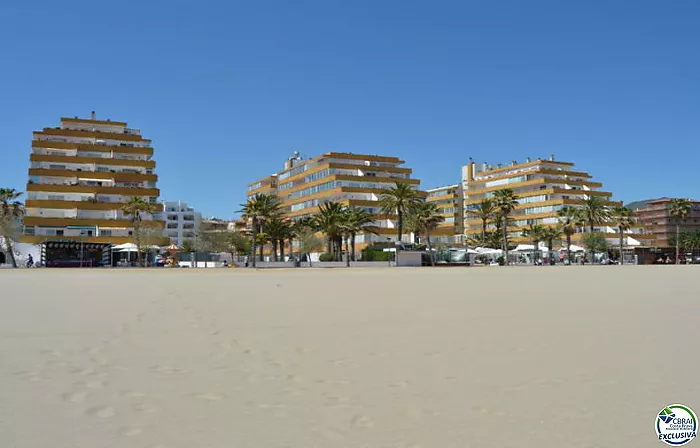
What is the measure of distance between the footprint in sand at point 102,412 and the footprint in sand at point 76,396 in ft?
1.36

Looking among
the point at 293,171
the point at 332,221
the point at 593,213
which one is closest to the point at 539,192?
the point at 593,213

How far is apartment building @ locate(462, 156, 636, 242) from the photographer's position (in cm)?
11956

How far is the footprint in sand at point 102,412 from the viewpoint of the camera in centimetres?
533

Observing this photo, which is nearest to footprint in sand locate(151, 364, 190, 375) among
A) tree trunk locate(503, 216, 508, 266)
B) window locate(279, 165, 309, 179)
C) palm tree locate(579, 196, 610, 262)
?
tree trunk locate(503, 216, 508, 266)

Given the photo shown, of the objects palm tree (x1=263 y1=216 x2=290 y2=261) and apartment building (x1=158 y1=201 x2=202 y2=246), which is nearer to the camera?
palm tree (x1=263 y1=216 x2=290 y2=261)

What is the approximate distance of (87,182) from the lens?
88.7 metres

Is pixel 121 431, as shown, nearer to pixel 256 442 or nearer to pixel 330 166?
pixel 256 442

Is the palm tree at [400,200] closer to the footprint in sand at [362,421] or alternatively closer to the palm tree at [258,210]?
the palm tree at [258,210]

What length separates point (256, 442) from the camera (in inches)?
183

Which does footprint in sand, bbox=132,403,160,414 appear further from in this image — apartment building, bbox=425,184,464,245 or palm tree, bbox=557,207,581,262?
apartment building, bbox=425,184,464,245

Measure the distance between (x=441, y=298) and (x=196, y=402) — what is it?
14.0 meters

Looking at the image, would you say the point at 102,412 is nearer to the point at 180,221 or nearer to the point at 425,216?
the point at 425,216

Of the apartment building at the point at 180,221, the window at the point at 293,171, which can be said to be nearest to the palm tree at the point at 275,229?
the window at the point at 293,171

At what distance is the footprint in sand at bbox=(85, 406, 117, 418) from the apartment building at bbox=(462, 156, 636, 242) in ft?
394
